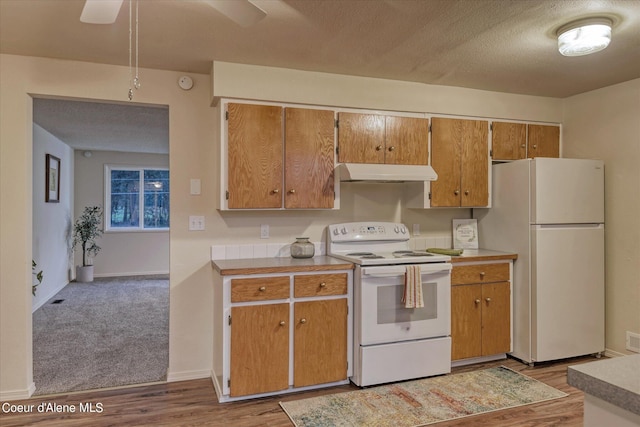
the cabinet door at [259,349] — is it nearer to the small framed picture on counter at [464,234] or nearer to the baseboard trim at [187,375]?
the baseboard trim at [187,375]

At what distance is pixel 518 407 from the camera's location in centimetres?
268

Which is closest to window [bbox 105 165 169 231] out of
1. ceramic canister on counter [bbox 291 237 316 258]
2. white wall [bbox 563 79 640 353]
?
ceramic canister on counter [bbox 291 237 316 258]

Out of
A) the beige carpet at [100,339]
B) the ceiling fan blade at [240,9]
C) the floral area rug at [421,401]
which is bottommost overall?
the floral area rug at [421,401]

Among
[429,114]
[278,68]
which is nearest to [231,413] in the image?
[278,68]

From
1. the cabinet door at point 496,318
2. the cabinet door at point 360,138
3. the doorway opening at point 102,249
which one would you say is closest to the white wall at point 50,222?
the doorway opening at point 102,249

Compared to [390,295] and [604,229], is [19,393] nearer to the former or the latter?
[390,295]

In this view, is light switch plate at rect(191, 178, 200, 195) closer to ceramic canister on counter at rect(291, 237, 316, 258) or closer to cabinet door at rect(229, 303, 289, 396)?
ceramic canister on counter at rect(291, 237, 316, 258)

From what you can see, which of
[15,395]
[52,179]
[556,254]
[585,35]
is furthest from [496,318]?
[52,179]

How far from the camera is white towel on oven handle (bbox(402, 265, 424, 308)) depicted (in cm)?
293

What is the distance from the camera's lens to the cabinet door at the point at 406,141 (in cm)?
339

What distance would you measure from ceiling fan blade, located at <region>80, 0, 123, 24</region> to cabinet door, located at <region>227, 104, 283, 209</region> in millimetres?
1221

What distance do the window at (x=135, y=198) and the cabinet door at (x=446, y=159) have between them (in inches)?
230

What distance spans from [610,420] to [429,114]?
3.00 metres

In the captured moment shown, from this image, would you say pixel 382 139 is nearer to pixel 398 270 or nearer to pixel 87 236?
pixel 398 270
